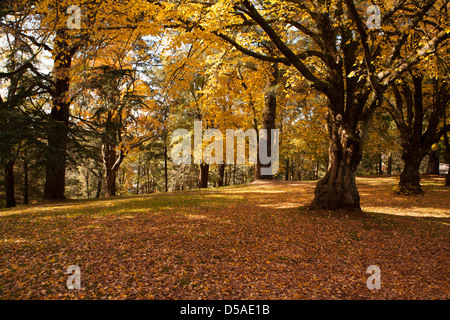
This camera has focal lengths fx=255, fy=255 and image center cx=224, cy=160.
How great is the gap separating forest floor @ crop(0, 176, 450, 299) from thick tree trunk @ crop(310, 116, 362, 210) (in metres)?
0.42

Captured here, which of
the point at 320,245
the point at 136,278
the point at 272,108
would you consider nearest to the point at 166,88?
the point at 136,278

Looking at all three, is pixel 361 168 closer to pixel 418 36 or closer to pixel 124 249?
pixel 418 36

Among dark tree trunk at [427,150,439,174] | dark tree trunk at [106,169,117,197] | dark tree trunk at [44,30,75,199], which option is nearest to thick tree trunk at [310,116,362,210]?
dark tree trunk at [44,30,75,199]

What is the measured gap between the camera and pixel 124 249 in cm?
507

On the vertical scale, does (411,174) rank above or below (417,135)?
below

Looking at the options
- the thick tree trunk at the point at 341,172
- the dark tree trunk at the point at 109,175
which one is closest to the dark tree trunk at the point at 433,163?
the thick tree trunk at the point at 341,172

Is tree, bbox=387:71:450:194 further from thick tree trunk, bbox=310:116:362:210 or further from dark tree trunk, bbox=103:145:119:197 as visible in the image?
dark tree trunk, bbox=103:145:119:197

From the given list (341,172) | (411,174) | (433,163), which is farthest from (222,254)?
(433,163)

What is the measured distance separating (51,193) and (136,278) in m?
10.3

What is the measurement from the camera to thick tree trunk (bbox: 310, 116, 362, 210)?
754 centimetres

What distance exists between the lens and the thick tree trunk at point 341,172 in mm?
7539

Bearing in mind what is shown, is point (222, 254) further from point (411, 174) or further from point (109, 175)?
point (109, 175)

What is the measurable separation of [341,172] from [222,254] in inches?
183

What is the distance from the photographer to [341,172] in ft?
25.2
